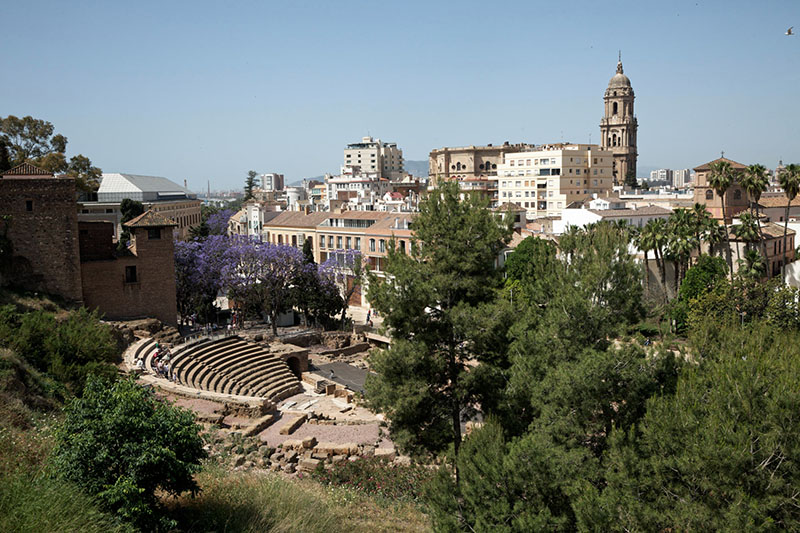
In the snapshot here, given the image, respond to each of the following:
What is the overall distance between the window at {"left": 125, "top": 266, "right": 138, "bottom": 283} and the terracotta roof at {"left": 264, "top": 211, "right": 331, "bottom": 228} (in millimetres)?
28739

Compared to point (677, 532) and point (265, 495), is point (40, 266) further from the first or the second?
point (677, 532)

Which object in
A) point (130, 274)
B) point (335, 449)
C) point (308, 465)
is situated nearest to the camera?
point (308, 465)

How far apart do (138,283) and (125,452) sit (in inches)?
942

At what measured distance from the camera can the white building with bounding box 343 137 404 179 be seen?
506ft

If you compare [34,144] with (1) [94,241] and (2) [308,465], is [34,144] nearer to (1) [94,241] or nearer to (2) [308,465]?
(1) [94,241]

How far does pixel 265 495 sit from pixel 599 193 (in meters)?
76.9

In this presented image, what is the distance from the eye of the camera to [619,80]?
11825 cm

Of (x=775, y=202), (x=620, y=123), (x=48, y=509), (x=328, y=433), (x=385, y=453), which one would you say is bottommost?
(x=328, y=433)

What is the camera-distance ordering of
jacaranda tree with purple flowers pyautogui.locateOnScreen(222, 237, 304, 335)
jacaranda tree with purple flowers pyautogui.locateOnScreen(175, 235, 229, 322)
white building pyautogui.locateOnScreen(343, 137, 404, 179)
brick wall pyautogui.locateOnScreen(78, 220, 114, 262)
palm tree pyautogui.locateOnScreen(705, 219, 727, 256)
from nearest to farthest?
brick wall pyautogui.locateOnScreen(78, 220, 114, 262)
palm tree pyautogui.locateOnScreen(705, 219, 727, 256)
jacaranda tree with purple flowers pyautogui.locateOnScreen(222, 237, 304, 335)
jacaranda tree with purple flowers pyautogui.locateOnScreen(175, 235, 229, 322)
white building pyautogui.locateOnScreen(343, 137, 404, 179)

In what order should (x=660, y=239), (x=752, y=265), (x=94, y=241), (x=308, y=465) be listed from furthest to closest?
(x=660, y=239), (x=752, y=265), (x=94, y=241), (x=308, y=465)

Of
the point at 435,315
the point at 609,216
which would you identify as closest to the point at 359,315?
the point at 609,216

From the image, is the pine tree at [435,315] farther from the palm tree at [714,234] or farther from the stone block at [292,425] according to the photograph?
the palm tree at [714,234]

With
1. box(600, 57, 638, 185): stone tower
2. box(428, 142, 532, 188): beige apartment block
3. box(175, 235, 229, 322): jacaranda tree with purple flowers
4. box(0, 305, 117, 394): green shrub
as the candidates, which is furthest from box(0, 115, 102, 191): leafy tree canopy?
box(600, 57, 638, 185): stone tower

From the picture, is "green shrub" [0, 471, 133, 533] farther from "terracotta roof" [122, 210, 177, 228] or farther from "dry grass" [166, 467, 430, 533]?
"terracotta roof" [122, 210, 177, 228]
